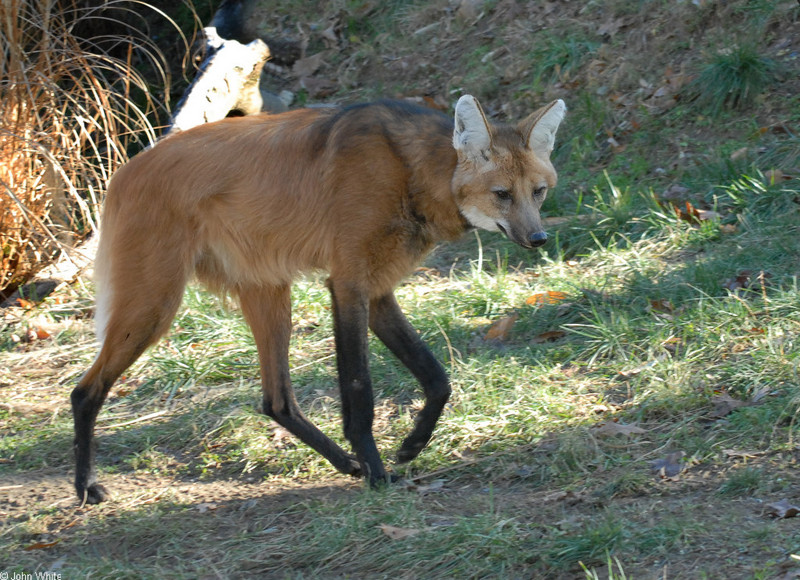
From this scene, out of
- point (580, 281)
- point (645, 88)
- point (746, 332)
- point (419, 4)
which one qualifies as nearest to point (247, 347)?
point (580, 281)

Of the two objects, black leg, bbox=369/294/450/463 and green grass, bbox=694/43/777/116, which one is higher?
green grass, bbox=694/43/777/116

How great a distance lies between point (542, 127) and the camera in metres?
3.37

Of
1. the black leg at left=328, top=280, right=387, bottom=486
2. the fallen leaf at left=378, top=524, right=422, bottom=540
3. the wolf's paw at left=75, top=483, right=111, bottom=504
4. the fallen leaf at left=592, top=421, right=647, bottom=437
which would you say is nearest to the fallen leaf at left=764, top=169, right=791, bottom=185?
the fallen leaf at left=592, top=421, right=647, bottom=437

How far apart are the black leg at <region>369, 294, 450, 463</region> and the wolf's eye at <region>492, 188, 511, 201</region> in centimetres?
63

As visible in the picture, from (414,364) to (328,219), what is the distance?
2.22 feet

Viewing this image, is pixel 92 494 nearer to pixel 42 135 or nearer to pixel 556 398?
pixel 556 398

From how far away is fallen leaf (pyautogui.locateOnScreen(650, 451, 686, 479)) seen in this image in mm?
3051

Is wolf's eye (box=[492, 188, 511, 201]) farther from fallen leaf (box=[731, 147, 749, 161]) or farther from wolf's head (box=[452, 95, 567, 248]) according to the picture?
fallen leaf (box=[731, 147, 749, 161])

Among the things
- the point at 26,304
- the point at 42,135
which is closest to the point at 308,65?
the point at 42,135

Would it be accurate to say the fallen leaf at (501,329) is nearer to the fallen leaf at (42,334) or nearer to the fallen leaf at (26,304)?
the fallen leaf at (42,334)

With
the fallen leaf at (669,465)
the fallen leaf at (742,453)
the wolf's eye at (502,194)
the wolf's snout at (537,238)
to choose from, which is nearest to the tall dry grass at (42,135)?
the wolf's eye at (502,194)

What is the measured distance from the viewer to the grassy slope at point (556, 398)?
8.91 feet

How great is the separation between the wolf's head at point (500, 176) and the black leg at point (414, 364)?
1.74ft

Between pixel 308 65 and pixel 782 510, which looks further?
pixel 308 65
